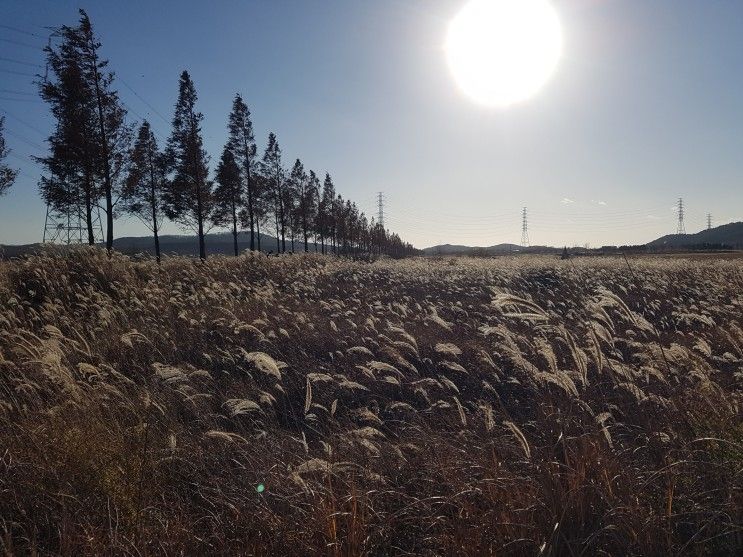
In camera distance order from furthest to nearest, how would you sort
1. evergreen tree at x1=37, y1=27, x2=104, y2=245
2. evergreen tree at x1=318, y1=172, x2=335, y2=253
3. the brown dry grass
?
evergreen tree at x1=318, y1=172, x2=335, y2=253
evergreen tree at x1=37, y1=27, x2=104, y2=245
the brown dry grass

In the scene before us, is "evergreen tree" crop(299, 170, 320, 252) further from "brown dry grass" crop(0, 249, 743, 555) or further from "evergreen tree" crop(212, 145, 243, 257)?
"brown dry grass" crop(0, 249, 743, 555)

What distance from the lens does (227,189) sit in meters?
36.2

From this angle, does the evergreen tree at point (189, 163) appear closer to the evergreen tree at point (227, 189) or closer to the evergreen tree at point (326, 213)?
the evergreen tree at point (227, 189)

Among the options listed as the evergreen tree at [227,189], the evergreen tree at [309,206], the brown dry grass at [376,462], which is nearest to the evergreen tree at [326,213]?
the evergreen tree at [309,206]

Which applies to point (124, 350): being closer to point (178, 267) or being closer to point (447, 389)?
point (447, 389)

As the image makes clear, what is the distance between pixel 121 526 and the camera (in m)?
2.32

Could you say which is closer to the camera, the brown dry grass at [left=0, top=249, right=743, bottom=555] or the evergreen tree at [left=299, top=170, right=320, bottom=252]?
the brown dry grass at [left=0, top=249, right=743, bottom=555]

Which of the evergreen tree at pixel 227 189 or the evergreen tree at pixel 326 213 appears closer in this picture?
the evergreen tree at pixel 227 189

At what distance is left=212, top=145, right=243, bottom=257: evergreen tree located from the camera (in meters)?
35.6

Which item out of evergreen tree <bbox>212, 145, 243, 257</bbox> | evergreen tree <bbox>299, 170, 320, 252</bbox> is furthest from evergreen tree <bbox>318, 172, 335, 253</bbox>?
evergreen tree <bbox>212, 145, 243, 257</bbox>

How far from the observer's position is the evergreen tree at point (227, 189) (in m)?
35.6

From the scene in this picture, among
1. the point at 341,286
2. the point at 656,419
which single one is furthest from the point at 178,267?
the point at 656,419

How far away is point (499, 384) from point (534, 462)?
2478 millimetres

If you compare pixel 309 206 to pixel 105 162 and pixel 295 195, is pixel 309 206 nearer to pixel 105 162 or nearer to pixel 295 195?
pixel 295 195
